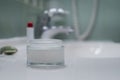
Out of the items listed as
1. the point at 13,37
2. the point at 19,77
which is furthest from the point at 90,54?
the point at 19,77

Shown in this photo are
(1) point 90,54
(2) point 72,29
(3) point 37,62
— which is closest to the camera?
(3) point 37,62

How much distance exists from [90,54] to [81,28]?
0.39m

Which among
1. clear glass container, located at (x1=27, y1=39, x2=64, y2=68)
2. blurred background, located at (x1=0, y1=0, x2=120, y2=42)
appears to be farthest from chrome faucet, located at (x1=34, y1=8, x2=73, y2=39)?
clear glass container, located at (x1=27, y1=39, x2=64, y2=68)

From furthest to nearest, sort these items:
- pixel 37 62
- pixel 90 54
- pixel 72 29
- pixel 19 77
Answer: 1. pixel 72 29
2. pixel 90 54
3. pixel 37 62
4. pixel 19 77

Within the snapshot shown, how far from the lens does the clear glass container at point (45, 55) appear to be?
1.90ft

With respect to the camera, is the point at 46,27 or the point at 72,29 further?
the point at 72,29

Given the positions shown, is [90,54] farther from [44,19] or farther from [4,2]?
[4,2]

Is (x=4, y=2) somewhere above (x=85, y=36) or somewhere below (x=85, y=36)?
above

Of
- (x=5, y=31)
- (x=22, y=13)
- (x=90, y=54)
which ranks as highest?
(x=22, y=13)

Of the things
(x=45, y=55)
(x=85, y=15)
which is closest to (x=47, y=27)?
(x=85, y=15)

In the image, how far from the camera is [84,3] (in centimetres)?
141

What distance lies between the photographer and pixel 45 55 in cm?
58

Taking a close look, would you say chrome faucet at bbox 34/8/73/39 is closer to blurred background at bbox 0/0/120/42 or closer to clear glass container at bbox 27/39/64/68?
blurred background at bbox 0/0/120/42

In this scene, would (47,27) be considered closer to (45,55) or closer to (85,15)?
(85,15)
